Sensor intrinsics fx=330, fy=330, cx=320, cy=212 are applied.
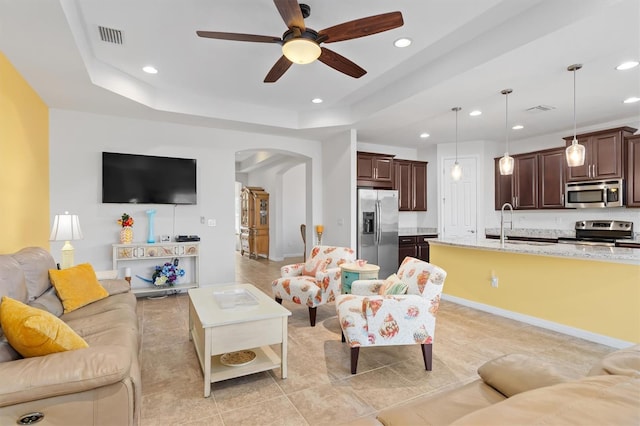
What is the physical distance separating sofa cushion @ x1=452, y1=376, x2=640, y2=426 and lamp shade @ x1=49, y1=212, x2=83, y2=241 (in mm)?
4085

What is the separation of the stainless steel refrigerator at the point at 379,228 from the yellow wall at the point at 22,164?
4470 millimetres

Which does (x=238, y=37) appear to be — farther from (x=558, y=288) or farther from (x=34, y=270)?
(x=558, y=288)

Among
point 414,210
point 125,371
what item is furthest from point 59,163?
point 414,210

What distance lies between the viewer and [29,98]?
366 cm

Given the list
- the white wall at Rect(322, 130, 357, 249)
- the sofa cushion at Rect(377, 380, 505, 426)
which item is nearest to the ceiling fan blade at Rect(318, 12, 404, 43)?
the sofa cushion at Rect(377, 380, 505, 426)

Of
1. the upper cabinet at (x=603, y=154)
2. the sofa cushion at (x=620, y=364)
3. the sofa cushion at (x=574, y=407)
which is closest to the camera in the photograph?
the sofa cushion at (x=574, y=407)

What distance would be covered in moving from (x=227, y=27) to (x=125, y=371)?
2.87m

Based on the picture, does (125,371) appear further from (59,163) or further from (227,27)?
(59,163)

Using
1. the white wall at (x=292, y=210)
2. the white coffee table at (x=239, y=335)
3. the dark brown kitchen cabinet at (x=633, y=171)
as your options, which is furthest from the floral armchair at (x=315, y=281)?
the white wall at (x=292, y=210)

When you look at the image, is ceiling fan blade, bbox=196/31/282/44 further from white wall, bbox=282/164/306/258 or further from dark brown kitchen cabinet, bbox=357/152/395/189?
white wall, bbox=282/164/306/258

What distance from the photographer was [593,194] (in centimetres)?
504

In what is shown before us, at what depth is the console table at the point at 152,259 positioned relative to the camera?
462 centimetres


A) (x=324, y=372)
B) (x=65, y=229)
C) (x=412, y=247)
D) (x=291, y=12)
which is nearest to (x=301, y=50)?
(x=291, y=12)

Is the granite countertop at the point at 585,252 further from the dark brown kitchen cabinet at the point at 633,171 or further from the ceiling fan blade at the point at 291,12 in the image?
the ceiling fan blade at the point at 291,12
